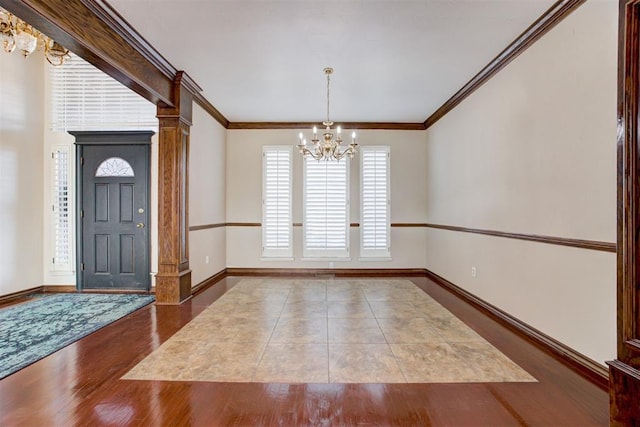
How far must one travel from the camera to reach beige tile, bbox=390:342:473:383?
2385 mm

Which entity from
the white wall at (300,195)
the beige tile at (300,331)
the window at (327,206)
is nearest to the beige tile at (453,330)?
the beige tile at (300,331)

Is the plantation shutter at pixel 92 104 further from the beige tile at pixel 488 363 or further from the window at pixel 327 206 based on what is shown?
the beige tile at pixel 488 363

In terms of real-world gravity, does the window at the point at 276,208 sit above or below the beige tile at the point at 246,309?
above

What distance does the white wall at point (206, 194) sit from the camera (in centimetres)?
476

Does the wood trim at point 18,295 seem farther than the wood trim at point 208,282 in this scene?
No

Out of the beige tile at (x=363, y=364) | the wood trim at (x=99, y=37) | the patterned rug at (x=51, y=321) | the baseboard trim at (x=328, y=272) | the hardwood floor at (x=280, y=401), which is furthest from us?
the baseboard trim at (x=328, y=272)

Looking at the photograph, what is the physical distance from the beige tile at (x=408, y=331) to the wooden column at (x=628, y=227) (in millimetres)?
1580

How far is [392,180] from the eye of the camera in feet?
20.7

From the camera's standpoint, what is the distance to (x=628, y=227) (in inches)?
61.0

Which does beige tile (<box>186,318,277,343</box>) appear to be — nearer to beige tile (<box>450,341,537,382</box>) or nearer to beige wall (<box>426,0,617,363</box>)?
beige tile (<box>450,341,537,382</box>)

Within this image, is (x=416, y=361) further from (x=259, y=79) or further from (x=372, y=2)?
(x=259, y=79)

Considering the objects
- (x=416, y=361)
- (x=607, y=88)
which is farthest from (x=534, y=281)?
(x=607, y=88)

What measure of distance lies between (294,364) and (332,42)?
3034mm

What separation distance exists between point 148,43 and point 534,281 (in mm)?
4523
